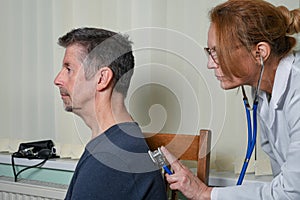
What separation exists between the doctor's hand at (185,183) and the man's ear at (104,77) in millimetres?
219

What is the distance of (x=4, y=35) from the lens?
2145 millimetres

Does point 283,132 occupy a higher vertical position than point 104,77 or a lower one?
lower

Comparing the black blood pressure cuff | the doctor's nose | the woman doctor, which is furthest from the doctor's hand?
the black blood pressure cuff

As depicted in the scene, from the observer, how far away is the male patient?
1.14 m

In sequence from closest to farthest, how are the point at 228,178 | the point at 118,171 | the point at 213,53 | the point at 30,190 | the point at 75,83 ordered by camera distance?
the point at 118,171 → the point at 213,53 → the point at 75,83 → the point at 228,178 → the point at 30,190

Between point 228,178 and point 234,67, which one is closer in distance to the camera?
point 234,67

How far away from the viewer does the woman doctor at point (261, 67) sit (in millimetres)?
1176

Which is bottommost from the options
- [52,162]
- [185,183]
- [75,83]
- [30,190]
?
[30,190]

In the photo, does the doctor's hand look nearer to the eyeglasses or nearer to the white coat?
the white coat

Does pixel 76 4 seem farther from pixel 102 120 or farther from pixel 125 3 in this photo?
pixel 102 120

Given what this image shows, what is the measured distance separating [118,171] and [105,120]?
20 centimetres

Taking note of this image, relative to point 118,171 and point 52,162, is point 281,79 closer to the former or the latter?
point 118,171

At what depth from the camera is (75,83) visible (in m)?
1.36

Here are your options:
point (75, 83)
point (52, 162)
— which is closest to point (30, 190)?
point (52, 162)
